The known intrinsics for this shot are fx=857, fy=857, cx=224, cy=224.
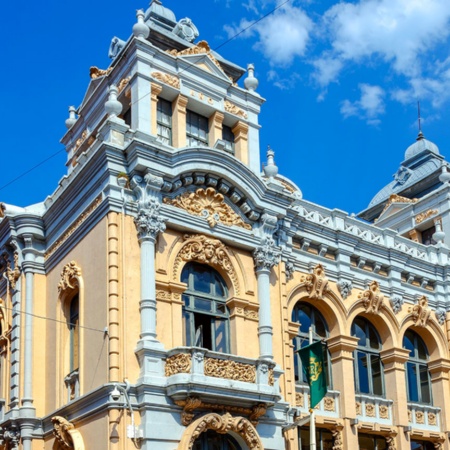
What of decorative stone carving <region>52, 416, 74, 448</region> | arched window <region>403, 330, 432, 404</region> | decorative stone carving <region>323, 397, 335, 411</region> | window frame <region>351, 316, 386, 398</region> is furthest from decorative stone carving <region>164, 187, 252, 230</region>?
→ arched window <region>403, 330, 432, 404</region>

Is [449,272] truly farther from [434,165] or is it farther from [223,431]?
[223,431]

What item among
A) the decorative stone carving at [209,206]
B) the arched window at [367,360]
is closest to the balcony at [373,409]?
the arched window at [367,360]

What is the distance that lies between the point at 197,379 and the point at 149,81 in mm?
10163

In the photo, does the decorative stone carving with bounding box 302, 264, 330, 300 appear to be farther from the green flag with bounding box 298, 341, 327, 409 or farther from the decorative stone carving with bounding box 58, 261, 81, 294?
the decorative stone carving with bounding box 58, 261, 81, 294

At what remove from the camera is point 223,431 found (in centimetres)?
2333

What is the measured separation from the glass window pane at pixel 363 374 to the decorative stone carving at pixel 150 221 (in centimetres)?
1000

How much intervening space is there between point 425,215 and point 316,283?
10.2 metres

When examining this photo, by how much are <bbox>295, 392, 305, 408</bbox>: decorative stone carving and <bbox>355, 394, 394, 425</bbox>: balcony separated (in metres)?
2.46

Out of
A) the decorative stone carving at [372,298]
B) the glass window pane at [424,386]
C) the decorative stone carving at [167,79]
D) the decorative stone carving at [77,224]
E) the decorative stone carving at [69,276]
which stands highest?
the decorative stone carving at [167,79]

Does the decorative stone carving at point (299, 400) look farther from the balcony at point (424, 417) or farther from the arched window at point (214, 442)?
the balcony at point (424, 417)

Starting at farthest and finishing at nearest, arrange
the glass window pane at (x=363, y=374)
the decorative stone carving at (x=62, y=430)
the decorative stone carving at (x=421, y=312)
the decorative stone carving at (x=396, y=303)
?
the decorative stone carving at (x=421, y=312) < the decorative stone carving at (x=396, y=303) < the glass window pane at (x=363, y=374) < the decorative stone carving at (x=62, y=430)

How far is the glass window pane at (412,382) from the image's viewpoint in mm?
31672

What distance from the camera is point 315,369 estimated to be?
2362cm

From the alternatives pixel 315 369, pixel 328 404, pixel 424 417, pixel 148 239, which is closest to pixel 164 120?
pixel 148 239
